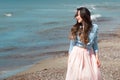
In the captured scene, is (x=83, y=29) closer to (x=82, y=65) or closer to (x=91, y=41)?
(x=91, y=41)

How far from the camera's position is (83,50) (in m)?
8.49

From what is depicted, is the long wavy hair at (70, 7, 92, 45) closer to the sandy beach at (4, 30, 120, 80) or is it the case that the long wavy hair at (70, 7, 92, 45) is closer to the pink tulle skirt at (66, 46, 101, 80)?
the pink tulle skirt at (66, 46, 101, 80)

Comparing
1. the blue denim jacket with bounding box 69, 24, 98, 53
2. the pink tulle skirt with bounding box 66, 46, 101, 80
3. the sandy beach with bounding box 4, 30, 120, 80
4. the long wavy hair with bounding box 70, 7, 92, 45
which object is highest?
the long wavy hair with bounding box 70, 7, 92, 45

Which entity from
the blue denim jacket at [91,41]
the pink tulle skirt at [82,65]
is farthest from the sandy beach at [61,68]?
the blue denim jacket at [91,41]

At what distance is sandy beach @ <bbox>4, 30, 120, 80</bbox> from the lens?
13.5m

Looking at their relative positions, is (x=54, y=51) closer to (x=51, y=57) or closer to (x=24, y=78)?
(x=51, y=57)

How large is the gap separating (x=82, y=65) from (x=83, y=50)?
28cm

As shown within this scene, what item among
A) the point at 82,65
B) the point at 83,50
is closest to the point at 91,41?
the point at 83,50

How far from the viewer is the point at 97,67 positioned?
8.58 meters

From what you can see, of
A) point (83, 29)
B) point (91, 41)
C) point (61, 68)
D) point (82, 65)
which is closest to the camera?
point (83, 29)

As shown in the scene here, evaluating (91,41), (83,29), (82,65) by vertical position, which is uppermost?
(83,29)

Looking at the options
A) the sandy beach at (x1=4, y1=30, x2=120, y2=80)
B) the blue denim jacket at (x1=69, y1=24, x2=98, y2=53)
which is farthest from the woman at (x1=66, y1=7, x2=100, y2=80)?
the sandy beach at (x1=4, y1=30, x2=120, y2=80)

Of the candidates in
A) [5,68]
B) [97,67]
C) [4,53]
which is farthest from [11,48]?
[97,67]

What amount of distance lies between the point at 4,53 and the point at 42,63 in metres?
3.42
